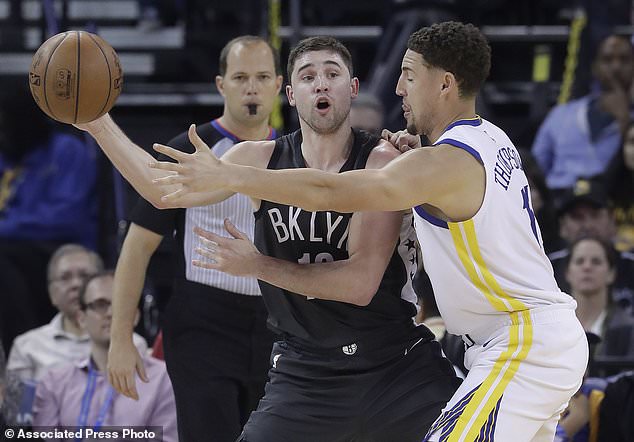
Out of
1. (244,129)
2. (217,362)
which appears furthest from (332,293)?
(244,129)

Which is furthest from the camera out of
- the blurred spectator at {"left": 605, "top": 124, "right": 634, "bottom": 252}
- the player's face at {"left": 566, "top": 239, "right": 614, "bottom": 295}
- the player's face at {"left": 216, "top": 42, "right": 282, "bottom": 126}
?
the blurred spectator at {"left": 605, "top": 124, "right": 634, "bottom": 252}

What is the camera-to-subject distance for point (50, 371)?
676 centimetres

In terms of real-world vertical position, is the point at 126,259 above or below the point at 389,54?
below

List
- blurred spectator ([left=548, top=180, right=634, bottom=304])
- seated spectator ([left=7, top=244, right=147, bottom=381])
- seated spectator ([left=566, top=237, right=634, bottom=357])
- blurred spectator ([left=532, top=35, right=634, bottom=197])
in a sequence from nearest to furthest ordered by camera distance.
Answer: seated spectator ([left=566, top=237, right=634, bottom=357]), seated spectator ([left=7, top=244, right=147, bottom=381]), blurred spectator ([left=548, top=180, right=634, bottom=304]), blurred spectator ([left=532, top=35, right=634, bottom=197])

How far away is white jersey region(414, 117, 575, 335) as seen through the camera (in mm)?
4070

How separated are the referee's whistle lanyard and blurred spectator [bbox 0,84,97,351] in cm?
206

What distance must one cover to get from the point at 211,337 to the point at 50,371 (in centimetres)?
175

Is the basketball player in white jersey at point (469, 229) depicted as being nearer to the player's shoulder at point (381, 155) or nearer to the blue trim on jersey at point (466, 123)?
the blue trim on jersey at point (466, 123)

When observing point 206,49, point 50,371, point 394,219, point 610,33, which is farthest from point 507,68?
point 394,219

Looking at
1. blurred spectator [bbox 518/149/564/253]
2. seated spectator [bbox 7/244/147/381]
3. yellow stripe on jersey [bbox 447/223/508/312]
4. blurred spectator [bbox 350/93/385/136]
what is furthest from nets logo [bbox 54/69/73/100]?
blurred spectator [bbox 518/149/564/253]

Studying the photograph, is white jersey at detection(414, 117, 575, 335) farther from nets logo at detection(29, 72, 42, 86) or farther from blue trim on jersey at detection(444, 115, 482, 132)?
nets logo at detection(29, 72, 42, 86)

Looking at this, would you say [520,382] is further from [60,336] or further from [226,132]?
[60,336]

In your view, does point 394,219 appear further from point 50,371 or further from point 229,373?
point 50,371

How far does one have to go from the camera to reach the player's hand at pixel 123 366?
526cm
